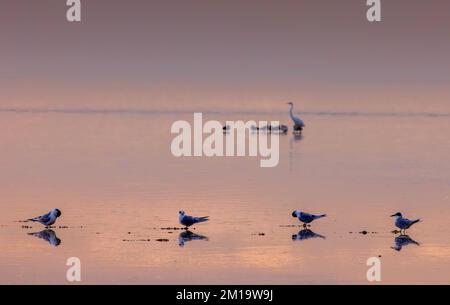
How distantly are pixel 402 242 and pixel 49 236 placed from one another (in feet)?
18.5

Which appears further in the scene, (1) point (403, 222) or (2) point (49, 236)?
(1) point (403, 222)

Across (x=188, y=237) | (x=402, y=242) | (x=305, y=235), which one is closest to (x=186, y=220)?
(x=188, y=237)

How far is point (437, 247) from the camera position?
21.5 m

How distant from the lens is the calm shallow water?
19984 millimetres

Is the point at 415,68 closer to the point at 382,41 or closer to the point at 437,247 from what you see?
the point at 382,41

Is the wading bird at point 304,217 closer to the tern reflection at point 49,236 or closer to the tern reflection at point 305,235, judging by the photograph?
the tern reflection at point 305,235

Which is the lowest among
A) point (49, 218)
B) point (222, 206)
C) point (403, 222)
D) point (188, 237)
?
point (188, 237)

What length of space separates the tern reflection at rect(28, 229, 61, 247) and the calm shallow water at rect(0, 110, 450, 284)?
5.5 inches

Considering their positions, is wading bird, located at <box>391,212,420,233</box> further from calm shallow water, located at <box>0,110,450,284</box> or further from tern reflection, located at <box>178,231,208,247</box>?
tern reflection, located at <box>178,231,208,247</box>

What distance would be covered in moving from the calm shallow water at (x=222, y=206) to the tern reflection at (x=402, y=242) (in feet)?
0.43

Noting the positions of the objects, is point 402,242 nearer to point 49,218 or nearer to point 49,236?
point 49,236

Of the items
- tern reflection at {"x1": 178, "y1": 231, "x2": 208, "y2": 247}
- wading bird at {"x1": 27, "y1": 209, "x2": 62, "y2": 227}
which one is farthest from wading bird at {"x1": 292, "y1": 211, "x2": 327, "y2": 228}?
wading bird at {"x1": 27, "y1": 209, "x2": 62, "y2": 227}

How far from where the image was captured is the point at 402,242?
→ 72.0 ft

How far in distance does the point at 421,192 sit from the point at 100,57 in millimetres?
99668
